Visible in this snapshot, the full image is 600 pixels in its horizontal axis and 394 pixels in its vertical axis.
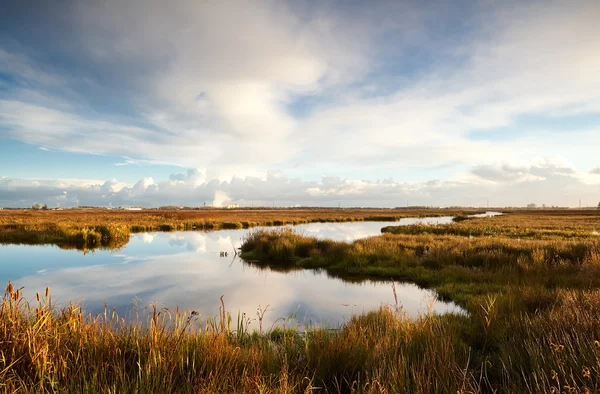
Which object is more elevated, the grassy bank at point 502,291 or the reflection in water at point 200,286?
the grassy bank at point 502,291

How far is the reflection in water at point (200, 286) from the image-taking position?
1016 cm

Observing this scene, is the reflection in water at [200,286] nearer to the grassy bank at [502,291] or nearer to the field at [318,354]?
the grassy bank at [502,291]

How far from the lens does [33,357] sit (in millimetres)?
3764

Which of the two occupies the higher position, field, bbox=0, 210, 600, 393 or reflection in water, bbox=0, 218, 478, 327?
field, bbox=0, 210, 600, 393

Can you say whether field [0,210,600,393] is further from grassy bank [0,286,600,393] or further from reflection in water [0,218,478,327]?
reflection in water [0,218,478,327]

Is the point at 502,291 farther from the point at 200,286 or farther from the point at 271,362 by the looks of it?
the point at 200,286

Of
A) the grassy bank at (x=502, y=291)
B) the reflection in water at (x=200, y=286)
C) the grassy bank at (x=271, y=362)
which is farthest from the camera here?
the reflection in water at (x=200, y=286)

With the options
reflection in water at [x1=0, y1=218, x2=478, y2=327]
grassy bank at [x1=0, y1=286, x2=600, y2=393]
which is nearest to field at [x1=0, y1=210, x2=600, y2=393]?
grassy bank at [x1=0, y1=286, x2=600, y2=393]

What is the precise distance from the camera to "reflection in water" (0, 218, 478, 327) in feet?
33.3

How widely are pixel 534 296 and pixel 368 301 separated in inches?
183

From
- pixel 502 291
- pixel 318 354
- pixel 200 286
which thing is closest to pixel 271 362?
pixel 318 354

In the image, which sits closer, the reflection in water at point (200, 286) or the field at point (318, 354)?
the field at point (318, 354)

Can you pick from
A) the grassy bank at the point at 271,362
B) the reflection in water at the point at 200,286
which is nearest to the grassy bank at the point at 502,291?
the grassy bank at the point at 271,362

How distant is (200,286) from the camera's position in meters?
13.1
